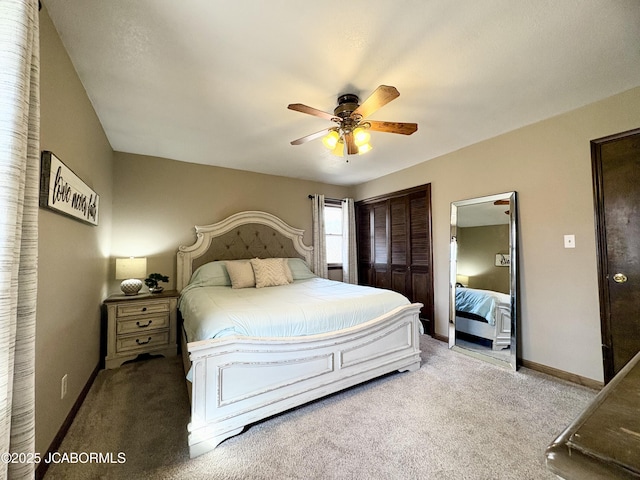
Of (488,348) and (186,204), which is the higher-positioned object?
(186,204)

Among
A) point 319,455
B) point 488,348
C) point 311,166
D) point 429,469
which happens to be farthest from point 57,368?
point 488,348

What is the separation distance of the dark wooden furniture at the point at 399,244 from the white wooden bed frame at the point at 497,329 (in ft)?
1.91

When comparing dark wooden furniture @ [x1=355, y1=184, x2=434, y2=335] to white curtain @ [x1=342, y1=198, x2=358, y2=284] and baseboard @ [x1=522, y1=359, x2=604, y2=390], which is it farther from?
baseboard @ [x1=522, y1=359, x2=604, y2=390]

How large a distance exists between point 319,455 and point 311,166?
3.34 meters

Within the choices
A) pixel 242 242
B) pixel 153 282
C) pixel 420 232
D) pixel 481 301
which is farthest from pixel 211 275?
pixel 481 301

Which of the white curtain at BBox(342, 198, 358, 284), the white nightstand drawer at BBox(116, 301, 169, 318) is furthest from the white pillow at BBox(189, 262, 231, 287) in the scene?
the white curtain at BBox(342, 198, 358, 284)

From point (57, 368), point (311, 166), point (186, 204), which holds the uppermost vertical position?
point (311, 166)

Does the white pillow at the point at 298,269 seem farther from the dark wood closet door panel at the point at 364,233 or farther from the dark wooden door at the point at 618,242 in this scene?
the dark wooden door at the point at 618,242

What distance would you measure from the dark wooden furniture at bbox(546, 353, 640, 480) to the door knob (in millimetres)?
2461

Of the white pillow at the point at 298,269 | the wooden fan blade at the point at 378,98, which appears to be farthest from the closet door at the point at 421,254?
the wooden fan blade at the point at 378,98

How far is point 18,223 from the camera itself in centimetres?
86

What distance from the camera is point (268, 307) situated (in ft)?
6.82

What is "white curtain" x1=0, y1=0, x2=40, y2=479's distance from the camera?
78 cm

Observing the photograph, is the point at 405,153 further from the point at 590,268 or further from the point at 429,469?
the point at 429,469
